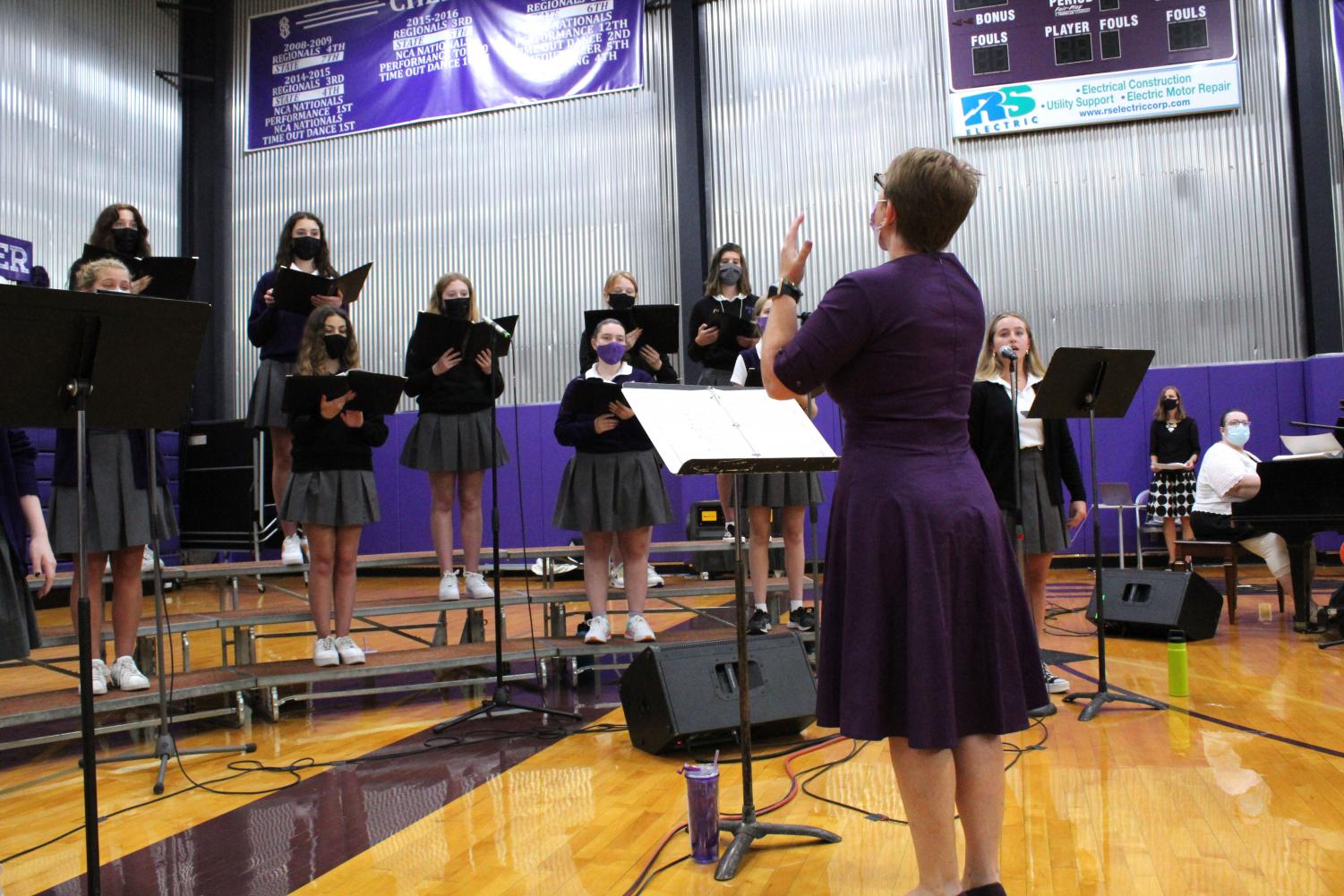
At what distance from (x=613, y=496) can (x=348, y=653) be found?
4.02 feet

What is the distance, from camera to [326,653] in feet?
13.0

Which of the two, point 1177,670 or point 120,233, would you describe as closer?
point 1177,670

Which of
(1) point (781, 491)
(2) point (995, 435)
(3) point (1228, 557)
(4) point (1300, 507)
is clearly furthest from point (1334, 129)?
(1) point (781, 491)

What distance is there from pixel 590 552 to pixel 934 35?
7.01 m

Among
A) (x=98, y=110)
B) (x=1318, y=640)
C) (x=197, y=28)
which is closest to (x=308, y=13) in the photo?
(x=197, y=28)

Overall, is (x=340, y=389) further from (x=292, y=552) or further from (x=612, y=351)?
(x=292, y=552)

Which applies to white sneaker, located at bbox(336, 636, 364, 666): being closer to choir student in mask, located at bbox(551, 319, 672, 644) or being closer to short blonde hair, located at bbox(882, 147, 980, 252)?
choir student in mask, located at bbox(551, 319, 672, 644)

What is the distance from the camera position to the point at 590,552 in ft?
14.0

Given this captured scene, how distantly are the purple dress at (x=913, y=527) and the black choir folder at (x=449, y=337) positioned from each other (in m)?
2.58

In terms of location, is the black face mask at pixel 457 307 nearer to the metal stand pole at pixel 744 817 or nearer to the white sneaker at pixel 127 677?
Result: the white sneaker at pixel 127 677

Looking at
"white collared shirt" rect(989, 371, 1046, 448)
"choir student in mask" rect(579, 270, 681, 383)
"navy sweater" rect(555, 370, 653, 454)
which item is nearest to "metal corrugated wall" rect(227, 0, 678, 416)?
"choir student in mask" rect(579, 270, 681, 383)

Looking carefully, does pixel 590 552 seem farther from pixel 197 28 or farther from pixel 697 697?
pixel 197 28

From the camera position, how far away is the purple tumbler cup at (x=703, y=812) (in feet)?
7.57

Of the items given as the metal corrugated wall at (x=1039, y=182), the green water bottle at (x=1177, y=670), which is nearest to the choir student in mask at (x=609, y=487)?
the green water bottle at (x=1177, y=670)
